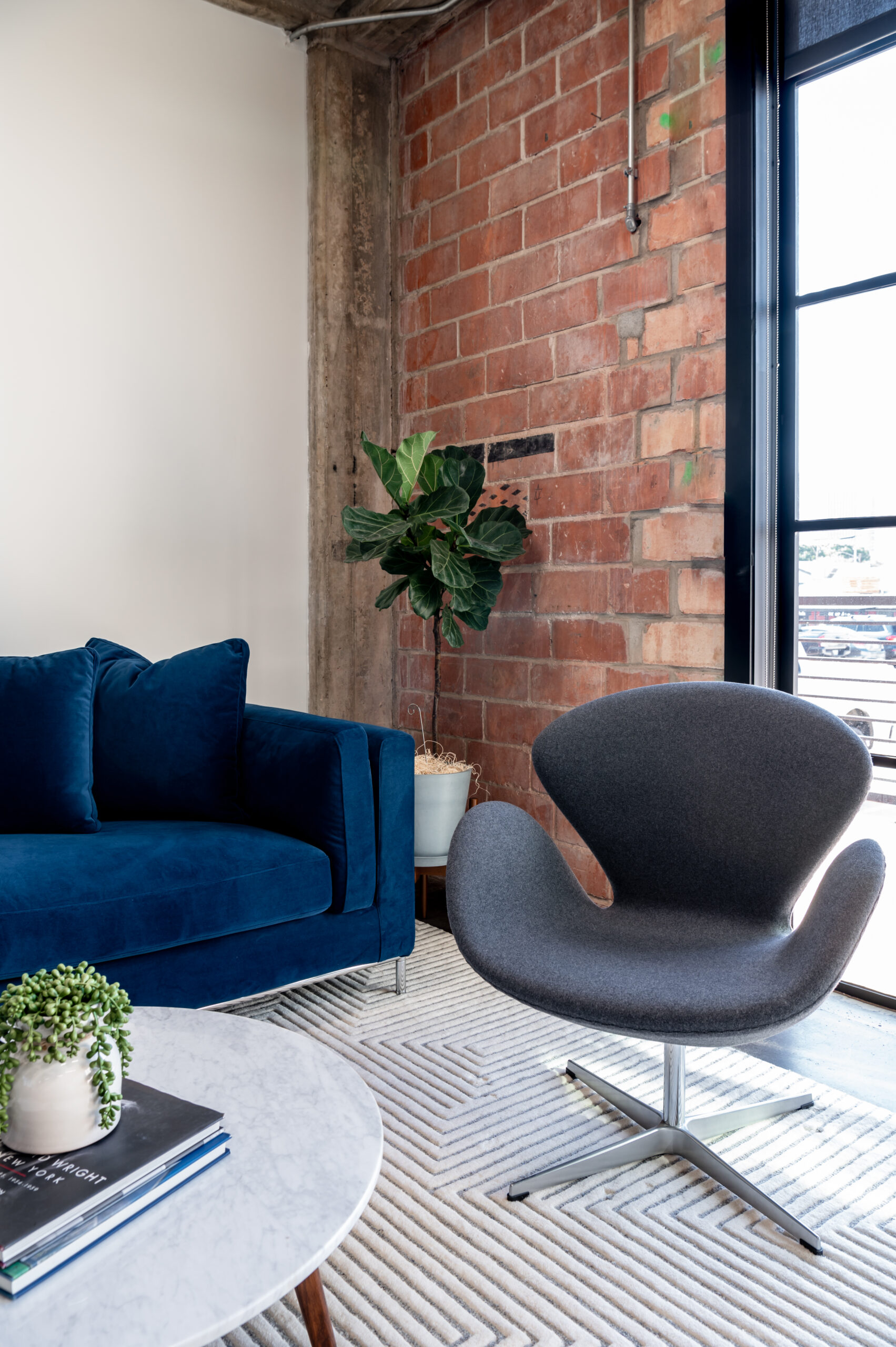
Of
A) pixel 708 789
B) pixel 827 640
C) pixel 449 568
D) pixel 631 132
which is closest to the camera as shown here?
pixel 708 789

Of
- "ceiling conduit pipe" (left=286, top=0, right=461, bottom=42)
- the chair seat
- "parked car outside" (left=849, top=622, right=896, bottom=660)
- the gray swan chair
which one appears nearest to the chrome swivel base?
the gray swan chair

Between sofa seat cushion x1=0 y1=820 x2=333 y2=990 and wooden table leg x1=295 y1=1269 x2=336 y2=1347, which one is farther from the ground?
sofa seat cushion x1=0 y1=820 x2=333 y2=990

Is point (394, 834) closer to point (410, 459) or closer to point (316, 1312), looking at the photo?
point (410, 459)

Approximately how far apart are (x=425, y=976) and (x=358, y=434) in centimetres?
201

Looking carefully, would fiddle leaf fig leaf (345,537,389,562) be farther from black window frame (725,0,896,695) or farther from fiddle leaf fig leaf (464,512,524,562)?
black window frame (725,0,896,695)

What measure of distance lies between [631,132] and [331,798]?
6.63 ft

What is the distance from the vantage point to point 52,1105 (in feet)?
3.42

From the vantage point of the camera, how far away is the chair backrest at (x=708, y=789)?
1.77 metres

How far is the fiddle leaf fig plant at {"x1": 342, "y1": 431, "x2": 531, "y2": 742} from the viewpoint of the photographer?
9.27 feet

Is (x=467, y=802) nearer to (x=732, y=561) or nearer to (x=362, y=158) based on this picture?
(x=732, y=561)

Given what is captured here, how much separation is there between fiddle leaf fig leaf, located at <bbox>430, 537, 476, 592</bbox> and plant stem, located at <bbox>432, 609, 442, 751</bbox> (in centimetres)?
19

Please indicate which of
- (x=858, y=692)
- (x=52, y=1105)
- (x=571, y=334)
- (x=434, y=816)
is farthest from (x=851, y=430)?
(x=52, y=1105)

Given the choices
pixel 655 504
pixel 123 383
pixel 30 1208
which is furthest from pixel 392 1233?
pixel 123 383

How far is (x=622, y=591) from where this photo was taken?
2.82 metres
